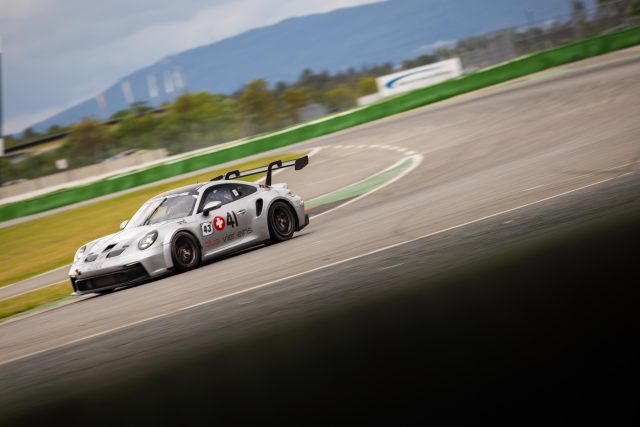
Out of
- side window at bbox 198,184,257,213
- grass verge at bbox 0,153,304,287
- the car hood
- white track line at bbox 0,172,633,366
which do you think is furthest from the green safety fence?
white track line at bbox 0,172,633,366

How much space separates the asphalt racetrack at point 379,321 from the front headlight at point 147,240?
55 centimetres

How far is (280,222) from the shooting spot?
40.8 ft

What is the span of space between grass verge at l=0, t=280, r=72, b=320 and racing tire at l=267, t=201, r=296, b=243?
2967mm

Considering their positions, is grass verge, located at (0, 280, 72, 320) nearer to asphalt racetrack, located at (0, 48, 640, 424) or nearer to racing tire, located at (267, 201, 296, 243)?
asphalt racetrack, located at (0, 48, 640, 424)

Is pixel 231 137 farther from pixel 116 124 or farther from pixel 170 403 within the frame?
pixel 116 124

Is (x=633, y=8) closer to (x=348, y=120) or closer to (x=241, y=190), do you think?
(x=348, y=120)

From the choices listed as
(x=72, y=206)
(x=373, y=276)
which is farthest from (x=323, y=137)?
(x=373, y=276)

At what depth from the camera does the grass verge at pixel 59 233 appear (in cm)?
1892

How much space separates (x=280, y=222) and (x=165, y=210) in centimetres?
164

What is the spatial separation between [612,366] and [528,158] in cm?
1143

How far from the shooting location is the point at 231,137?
4522 centimetres

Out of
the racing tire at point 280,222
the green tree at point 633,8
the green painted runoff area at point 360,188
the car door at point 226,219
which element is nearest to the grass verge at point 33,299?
the car door at point 226,219

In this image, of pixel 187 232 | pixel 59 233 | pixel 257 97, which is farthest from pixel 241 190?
pixel 257 97

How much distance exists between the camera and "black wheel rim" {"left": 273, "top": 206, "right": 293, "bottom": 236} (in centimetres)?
1237
